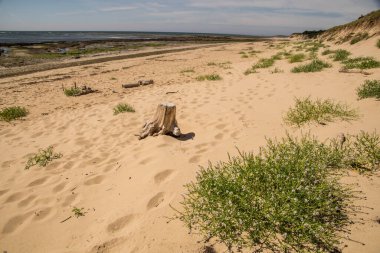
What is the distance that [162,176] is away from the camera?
410 centimetres

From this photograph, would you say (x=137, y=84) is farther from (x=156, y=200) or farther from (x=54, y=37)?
(x=54, y=37)

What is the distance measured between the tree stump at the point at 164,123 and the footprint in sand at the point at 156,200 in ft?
7.10

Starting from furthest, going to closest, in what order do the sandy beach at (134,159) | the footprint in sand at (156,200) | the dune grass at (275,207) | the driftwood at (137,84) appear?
the driftwood at (137,84), the footprint in sand at (156,200), the sandy beach at (134,159), the dune grass at (275,207)

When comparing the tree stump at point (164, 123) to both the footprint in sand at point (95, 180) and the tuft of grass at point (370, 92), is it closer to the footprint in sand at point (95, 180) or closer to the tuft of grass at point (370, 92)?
the footprint in sand at point (95, 180)

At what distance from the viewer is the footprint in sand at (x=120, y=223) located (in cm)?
311

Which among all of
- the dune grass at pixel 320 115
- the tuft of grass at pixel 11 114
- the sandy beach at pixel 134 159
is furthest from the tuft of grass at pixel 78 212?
the tuft of grass at pixel 11 114

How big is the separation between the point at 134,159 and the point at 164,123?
A: 3.78ft

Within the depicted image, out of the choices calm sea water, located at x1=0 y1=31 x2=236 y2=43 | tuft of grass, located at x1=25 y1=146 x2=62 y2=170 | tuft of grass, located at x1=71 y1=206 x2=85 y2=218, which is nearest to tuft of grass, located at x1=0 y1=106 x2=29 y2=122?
tuft of grass, located at x1=25 y1=146 x2=62 y2=170

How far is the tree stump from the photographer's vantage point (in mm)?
5680

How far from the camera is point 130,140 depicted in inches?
236

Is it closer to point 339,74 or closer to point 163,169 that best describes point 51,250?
point 163,169

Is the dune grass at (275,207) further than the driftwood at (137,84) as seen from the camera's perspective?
No

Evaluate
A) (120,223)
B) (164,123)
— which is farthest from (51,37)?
(120,223)

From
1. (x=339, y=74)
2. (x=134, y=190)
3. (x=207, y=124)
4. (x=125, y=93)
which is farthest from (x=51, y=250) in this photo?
(x=339, y=74)
